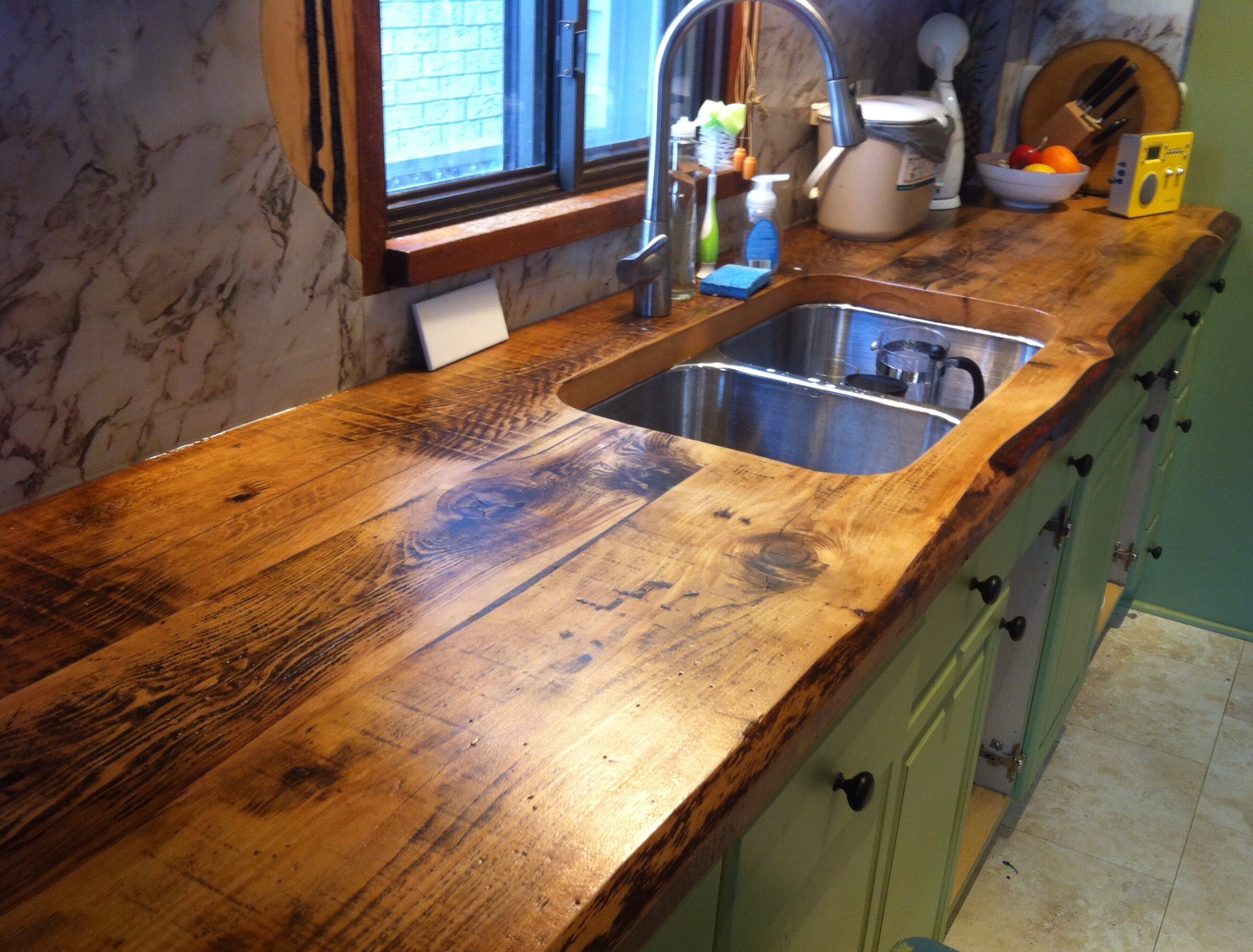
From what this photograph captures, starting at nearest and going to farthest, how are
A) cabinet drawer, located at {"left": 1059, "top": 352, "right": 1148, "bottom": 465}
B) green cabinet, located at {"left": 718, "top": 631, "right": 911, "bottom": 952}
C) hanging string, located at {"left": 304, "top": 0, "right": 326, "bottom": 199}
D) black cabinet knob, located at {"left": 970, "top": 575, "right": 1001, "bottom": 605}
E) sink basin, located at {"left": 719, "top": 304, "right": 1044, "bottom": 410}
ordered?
green cabinet, located at {"left": 718, "top": 631, "right": 911, "bottom": 952}
hanging string, located at {"left": 304, "top": 0, "right": 326, "bottom": 199}
black cabinet knob, located at {"left": 970, "top": 575, "right": 1001, "bottom": 605}
cabinet drawer, located at {"left": 1059, "top": 352, "right": 1148, "bottom": 465}
sink basin, located at {"left": 719, "top": 304, "right": 1044, "bottom": 410}

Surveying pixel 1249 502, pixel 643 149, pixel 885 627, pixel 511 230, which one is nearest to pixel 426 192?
pixel 511 230

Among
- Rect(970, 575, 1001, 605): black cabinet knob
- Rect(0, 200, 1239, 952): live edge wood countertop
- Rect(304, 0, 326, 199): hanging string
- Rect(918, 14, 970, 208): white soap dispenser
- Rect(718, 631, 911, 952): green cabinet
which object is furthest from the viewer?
Rect(918, 14, 970, 208): white soap dispenser

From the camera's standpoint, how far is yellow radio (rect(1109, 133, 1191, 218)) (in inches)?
94.6

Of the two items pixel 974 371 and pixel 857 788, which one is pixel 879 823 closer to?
pixel 857 788

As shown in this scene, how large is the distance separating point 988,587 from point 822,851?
411mm

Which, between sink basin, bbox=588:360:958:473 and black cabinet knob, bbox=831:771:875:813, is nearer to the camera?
black cabinet knob, bbox=831:771:875:813

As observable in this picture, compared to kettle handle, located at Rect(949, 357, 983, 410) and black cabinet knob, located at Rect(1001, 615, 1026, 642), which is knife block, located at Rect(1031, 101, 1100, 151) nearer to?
kettle handle, located at Rect(949, 357, 983, 410)

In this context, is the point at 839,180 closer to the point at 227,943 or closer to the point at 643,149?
the point at 643,149

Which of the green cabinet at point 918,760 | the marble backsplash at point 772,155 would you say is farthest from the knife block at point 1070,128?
the green cabinet at point 918,760

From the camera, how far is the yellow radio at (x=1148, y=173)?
2.40m

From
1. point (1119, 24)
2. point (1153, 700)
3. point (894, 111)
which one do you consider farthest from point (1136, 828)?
point (1119, 24)

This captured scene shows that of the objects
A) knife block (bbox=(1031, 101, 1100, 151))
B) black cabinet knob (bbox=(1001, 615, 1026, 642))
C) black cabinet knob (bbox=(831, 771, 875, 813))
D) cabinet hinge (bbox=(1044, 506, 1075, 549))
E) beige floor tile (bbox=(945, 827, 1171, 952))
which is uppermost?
knife block (bbox=(1031, 101, 1100, 151))

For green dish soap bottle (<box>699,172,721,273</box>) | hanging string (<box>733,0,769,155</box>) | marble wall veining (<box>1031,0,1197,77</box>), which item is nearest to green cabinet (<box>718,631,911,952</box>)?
green dish soap bottle (<box>699,172,721,273</box>)

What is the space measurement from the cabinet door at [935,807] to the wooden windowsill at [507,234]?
75cm
